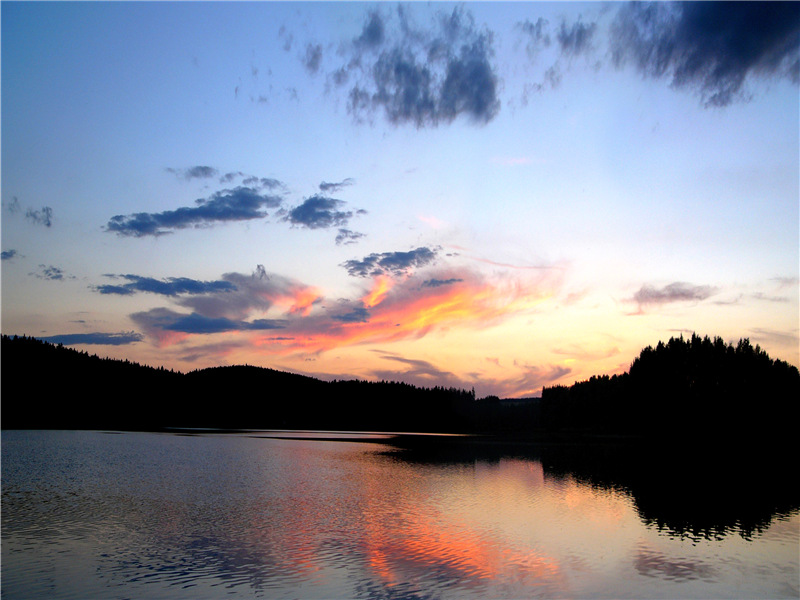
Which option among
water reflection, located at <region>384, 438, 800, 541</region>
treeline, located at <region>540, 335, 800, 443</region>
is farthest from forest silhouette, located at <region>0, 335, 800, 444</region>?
water reflection, located at <region>384, 438, 800, 541</region>

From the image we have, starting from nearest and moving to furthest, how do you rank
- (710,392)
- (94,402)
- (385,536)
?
(385,536) < (710,392) < (94,402)

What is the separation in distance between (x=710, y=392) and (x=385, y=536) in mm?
93938

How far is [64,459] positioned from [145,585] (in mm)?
43625

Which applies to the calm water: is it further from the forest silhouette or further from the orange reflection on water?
the forest silhouette

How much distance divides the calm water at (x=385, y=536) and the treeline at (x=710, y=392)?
55.6m

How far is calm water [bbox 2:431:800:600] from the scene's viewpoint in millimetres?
17328

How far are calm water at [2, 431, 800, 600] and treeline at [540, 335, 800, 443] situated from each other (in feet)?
182

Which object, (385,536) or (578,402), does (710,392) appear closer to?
(578,402)

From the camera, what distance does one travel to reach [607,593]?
675 inches

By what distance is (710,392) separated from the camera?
98750mm

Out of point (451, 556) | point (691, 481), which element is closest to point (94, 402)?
point (691, 481)

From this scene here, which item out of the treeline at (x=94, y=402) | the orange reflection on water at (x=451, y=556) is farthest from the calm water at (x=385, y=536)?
the treeline at (x=94, y=402)

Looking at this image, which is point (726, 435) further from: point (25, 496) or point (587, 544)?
point (25, 496)

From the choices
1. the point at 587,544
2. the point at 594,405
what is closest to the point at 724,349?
the point at 594,405
